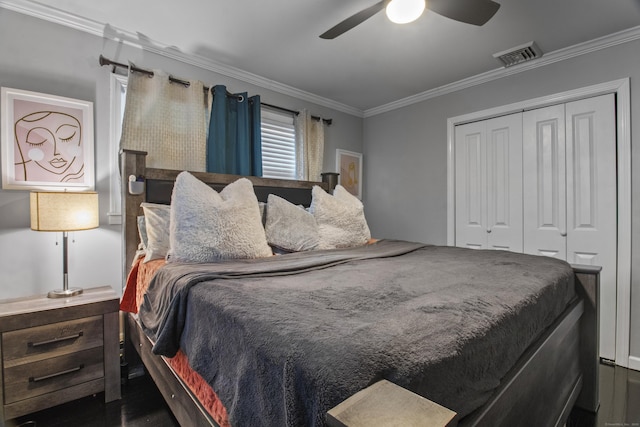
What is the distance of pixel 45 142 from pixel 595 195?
4.07 metres

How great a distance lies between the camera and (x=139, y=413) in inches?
68.3

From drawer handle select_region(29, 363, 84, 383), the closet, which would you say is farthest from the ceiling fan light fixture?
drawer handle select_region(29, 363, 84, 383)

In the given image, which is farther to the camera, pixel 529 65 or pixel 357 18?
pixel 529 65

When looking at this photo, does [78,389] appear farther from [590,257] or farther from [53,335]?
[590,257]

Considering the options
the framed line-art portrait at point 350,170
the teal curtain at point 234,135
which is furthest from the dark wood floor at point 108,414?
the framed line-art portrait at point 350,170

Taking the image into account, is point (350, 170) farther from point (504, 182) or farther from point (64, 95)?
point (64, 95)

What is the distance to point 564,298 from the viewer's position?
152cm

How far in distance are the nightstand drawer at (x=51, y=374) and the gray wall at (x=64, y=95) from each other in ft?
1.99

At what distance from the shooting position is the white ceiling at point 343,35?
2.05 meters

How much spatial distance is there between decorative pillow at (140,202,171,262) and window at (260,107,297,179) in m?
1.30

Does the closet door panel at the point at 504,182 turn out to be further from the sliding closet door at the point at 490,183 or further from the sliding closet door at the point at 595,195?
the sliding closet door at the point at 595,195

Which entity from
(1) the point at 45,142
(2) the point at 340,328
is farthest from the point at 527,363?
(1) the point at 45,142

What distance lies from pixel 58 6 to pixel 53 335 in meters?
2.03

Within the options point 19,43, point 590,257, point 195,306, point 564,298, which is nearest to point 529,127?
point 590,257
